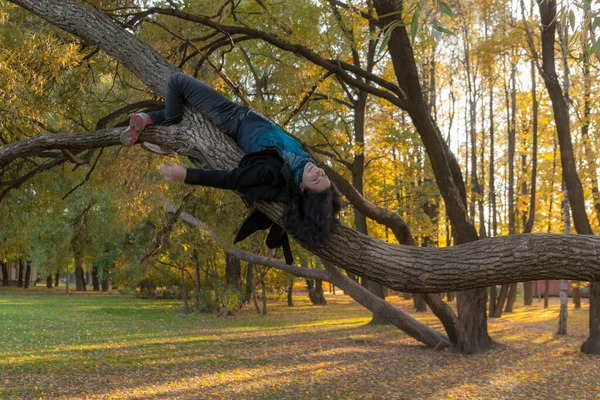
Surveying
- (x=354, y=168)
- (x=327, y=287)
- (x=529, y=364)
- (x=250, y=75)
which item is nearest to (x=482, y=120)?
(x=354, y=168)

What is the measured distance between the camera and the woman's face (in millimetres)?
3340

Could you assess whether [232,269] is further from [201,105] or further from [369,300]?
[201,105]

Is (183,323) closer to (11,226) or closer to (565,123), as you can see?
(11,226)

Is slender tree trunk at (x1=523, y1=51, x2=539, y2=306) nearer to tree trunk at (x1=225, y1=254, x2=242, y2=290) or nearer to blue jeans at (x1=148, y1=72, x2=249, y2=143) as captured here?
tree trunk at (x1=225, y1=254, x2=242, y2=290)

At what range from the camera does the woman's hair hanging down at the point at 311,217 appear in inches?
126

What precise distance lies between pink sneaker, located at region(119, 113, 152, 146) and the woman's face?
1.46m

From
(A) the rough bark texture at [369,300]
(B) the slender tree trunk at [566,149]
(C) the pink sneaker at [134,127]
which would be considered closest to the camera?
(C) the pink sneaker at [134,127]

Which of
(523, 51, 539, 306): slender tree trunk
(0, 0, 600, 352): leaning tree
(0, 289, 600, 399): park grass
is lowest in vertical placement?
(0, 289, 600, 399): park grass

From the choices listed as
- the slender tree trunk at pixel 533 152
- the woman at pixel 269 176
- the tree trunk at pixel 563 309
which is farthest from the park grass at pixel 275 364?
the woman at pixel 269 176

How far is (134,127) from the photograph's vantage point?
404cm

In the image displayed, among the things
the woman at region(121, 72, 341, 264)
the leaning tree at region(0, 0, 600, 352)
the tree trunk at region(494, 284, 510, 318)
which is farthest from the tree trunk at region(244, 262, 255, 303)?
the woman at region(121, 72, 341, 264)

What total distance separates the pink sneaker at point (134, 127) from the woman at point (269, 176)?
1.40ft

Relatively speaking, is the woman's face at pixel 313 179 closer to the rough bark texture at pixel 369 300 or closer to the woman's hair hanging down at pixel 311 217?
the woman's hair hanging down at pixel 311 217

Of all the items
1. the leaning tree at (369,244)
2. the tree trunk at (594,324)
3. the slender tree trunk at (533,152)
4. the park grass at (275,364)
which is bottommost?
the park grass at (275,364)
